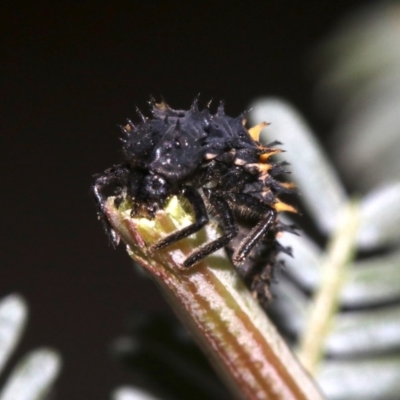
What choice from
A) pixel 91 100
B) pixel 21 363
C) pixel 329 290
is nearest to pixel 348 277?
pixel 329 290

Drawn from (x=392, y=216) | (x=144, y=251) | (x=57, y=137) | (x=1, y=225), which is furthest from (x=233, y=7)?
(x=144, y=251)

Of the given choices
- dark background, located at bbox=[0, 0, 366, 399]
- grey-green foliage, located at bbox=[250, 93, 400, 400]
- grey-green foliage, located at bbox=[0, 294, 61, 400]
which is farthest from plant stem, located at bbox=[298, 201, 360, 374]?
dark background, located at bbox=[0, 0, 366, 399]

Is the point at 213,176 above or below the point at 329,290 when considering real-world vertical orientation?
above

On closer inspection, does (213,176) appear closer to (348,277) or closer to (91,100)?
(348,277)

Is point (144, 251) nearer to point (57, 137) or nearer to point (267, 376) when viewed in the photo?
point (267, 376)

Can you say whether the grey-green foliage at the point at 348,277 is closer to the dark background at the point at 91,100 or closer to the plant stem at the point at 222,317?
the plant stem at the point at 222,317

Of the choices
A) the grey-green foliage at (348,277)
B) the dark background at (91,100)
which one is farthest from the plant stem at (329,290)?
the dark background at (91,100)

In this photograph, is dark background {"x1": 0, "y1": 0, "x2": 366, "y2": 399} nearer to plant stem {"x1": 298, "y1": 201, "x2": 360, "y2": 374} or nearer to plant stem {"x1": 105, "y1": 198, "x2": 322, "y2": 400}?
plant stem {"x1": 298, "y1": 201, "x2": 360, "y2": 374}
